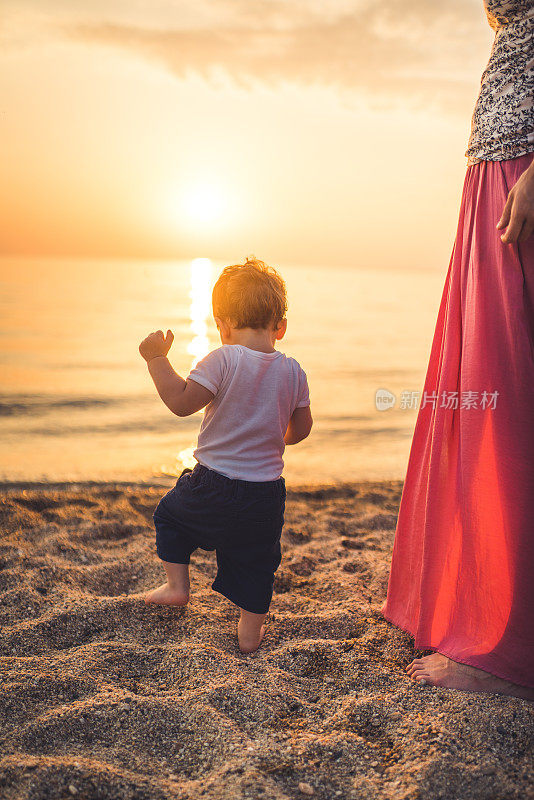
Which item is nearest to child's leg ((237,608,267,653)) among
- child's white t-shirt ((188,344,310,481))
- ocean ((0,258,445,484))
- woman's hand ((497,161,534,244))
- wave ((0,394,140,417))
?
child's white t-shirt ((188,344,310,481))

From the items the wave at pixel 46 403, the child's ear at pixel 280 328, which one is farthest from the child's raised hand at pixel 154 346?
the wave at pixel 46 403

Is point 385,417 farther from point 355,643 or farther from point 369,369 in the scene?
point 355,643

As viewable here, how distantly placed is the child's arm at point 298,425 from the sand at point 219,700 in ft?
2.46

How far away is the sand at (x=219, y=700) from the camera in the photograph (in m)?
1.49

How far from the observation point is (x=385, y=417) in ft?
26.0

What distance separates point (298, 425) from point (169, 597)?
2.88ft

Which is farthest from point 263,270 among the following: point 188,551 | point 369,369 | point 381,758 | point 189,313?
point 189,313

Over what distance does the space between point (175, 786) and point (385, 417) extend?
6736mm

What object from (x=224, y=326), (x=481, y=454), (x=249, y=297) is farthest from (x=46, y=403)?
(x=481, y=454)

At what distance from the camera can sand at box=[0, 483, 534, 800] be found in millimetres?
1487

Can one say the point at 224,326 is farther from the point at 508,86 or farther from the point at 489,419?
the point at 508,86

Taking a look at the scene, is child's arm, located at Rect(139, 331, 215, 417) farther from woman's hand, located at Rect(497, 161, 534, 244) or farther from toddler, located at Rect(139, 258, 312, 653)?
woman's hand, located at Rect(497, 161, 534, 244)

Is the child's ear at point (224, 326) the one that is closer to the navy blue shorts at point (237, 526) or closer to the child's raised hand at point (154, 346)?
the child's raised hand at point (154, 346)

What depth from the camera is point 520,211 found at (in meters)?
1.83
